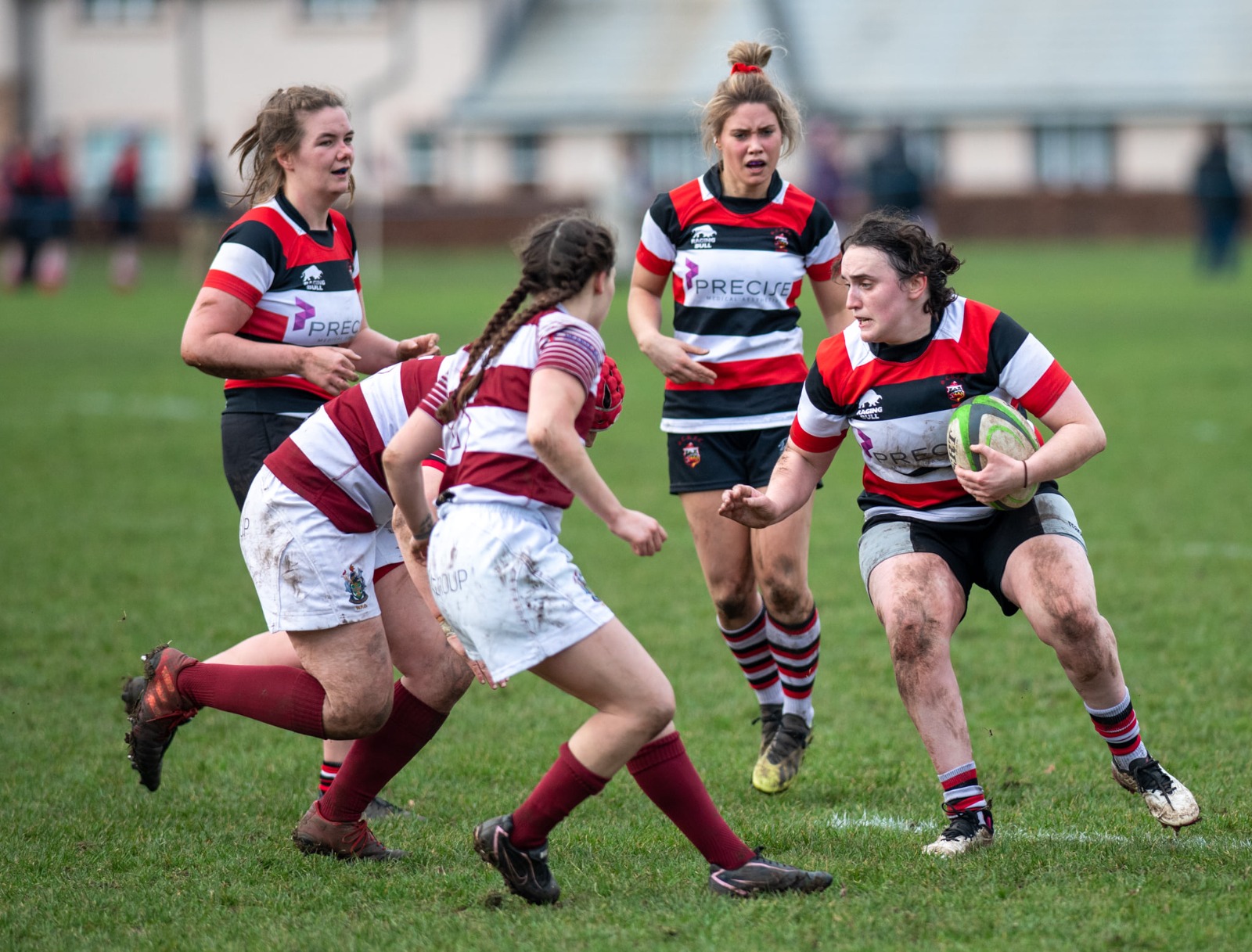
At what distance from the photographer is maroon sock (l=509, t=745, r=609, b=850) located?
3994 millimetres

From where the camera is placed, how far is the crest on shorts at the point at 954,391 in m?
4.55

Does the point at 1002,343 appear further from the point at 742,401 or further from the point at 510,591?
the point at 510,591

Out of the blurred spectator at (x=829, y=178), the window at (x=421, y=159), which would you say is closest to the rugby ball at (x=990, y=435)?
the blurred spectator at (x=829, y=178)

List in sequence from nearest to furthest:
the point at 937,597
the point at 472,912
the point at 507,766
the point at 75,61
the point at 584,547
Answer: the point at 472,912 → the point at 937,597 → the point at 507,766 → the point at 584,547 → the point at 75,61

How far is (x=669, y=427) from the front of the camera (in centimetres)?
577

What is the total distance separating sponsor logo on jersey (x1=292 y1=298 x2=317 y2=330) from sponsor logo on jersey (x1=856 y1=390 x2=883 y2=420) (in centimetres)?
175

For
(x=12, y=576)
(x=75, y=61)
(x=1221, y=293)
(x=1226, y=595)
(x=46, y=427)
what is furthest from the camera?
(x=75, y=61)

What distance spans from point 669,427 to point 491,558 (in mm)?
1979

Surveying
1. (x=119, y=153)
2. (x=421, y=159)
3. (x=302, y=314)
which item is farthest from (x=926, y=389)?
(x=119, y=153)

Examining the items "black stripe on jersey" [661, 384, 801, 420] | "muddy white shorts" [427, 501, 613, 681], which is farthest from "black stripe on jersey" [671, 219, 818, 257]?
"muddy white shorts" [427, 501, 613, 681]

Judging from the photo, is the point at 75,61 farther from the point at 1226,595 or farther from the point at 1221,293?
the point at 1226,595

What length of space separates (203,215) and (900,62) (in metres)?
22.6

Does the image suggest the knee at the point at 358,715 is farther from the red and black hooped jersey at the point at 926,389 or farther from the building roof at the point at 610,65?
the building roof at the point at 610,65

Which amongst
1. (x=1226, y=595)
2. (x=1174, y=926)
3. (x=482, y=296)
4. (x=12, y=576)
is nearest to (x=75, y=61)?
(x=482, y=296)
